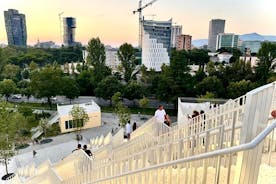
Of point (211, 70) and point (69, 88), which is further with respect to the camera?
point (211, 70)

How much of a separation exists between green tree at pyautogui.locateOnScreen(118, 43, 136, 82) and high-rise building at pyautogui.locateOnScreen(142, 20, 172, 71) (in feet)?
78.8

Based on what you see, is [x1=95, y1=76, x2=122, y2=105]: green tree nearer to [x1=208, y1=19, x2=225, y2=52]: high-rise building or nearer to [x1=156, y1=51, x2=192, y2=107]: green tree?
[x1=156, y1=51, x2=192, y2=107]: green tree

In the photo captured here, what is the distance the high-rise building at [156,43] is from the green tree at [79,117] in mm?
40700

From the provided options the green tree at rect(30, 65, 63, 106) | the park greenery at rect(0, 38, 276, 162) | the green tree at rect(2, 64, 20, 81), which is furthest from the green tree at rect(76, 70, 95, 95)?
the green tree at rect(2, 64, 20, 81)

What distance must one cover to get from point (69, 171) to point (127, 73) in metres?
27.2

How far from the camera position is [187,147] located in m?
3.63

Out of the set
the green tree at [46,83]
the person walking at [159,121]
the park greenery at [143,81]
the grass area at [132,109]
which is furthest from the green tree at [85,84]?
the person walking at [159,121]

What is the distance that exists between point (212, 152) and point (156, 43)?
65.4 meters

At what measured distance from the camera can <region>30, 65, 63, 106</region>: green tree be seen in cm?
2702

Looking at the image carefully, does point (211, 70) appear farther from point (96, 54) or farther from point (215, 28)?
point (215, 28)

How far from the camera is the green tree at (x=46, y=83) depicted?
2702 cm

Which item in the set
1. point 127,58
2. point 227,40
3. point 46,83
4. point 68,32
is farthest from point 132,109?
point 68,32

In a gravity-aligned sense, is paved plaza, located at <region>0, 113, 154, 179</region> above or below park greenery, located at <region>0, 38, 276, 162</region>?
below

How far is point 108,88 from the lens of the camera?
28.0 meters
